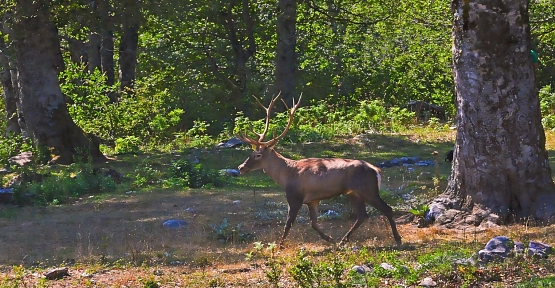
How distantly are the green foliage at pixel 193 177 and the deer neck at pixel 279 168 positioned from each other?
4010 millimetres

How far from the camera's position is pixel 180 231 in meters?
11.0

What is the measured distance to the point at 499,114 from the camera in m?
9.91

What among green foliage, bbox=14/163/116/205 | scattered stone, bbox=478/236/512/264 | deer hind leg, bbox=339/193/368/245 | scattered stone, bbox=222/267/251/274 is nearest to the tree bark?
green foliage, bbox=14/163/116/205

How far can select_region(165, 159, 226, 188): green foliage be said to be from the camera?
48.2 feet

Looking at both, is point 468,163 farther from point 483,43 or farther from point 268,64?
point 268,64

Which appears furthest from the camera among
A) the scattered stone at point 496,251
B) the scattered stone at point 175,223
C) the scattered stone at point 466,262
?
the scattered stone at point 175,223

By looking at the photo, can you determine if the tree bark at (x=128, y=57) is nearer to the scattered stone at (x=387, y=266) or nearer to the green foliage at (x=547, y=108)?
the green foliage at (x=547, y=108)

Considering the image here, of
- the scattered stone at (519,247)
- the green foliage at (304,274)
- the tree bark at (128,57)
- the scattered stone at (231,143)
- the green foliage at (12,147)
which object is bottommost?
the scattered stone at (519,247)

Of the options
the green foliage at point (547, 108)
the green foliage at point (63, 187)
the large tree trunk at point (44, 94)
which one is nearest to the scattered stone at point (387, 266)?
the green foliage at point (63, 187)

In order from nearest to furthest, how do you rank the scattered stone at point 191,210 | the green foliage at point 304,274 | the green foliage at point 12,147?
the green foliage at point 304,274 < the scattered stone at point 191,210 < the green foliage at point 12,147

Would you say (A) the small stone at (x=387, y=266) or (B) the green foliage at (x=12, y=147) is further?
(B) the green foliage at (x=12, y=147)

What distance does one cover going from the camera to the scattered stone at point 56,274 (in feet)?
27.0

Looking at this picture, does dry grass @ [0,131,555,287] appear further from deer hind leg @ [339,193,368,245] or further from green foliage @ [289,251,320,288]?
green foliage @ [289,251,320,288]

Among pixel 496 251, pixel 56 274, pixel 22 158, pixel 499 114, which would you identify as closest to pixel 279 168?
pixel 499 114
